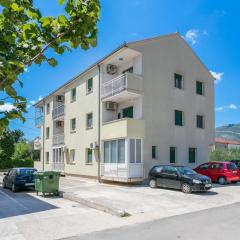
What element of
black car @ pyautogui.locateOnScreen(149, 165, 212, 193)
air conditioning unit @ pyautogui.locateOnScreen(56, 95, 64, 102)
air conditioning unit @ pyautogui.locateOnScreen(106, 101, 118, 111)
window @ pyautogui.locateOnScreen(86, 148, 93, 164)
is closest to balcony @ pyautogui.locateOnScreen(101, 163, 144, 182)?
black car @ pyautogui.locateOnScreen(149, 165, 212, 193)

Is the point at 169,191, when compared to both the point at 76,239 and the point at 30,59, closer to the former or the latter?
the point at 76,239

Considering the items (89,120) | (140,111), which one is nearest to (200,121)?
(140,111)

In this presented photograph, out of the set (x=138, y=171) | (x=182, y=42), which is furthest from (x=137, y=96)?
(x=182, y=42)

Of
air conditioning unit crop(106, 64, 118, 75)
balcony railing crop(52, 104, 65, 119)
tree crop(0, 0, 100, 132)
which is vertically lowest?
tree crop(0, 0, 100, 132)

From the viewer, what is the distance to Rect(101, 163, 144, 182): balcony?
2099 cm

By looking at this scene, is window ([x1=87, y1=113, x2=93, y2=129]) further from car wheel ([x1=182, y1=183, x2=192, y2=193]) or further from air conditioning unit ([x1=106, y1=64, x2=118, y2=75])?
car wheel ([x1=182, y1=183, x2=192, y2=193])

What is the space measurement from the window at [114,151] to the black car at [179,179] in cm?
287

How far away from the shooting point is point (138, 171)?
21.6 metres

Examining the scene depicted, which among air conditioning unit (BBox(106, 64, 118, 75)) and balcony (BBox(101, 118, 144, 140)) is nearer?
balcony (BBox(101, 118, 144, 140))

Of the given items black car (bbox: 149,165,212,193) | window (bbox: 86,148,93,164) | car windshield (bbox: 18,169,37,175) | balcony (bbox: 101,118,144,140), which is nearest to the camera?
black car (bbox: 149,165,212,193)

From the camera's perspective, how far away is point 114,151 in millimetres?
22844

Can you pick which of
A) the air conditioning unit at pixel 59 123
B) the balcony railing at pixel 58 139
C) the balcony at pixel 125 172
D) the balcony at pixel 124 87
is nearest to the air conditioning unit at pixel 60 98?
the air conditioning unit at pixel 59 123

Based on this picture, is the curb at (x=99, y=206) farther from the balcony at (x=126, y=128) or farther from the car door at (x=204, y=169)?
the car door at (x=204, y=169)

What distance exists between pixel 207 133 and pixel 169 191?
10.4 metres
